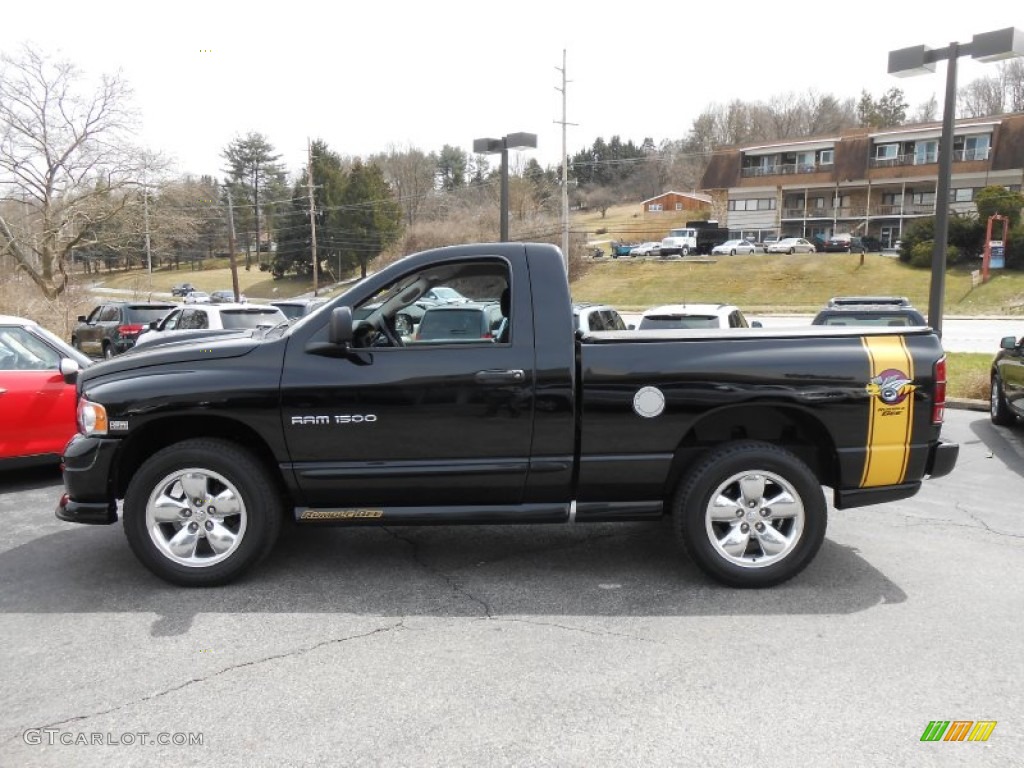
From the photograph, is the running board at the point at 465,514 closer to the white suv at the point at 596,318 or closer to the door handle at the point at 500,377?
the door handle at the point at 500,377

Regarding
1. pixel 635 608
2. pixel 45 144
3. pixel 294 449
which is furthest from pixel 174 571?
pixel 45 144

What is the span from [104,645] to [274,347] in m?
1.77

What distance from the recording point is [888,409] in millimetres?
4727

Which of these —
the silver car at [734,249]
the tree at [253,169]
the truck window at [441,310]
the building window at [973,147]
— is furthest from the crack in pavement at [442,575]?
the tree at [253,169]

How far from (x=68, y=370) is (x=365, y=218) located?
70.0 meters

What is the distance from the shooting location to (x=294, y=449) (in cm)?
468

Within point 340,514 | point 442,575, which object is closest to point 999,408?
point 442,575

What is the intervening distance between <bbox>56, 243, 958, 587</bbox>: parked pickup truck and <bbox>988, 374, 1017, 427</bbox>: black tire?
5.82 m

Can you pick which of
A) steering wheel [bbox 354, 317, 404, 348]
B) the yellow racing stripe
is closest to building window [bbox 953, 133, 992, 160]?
the yellow racing stripe

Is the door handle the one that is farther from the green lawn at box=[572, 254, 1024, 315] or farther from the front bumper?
the green lawn at box=[572, 254, 1024, 315]

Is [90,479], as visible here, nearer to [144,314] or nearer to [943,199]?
[943,199]

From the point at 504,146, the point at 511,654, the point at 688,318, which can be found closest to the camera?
the point at 511,654

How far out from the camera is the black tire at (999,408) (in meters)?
9.63

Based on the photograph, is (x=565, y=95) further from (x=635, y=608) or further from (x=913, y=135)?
(x=635, y=608)
